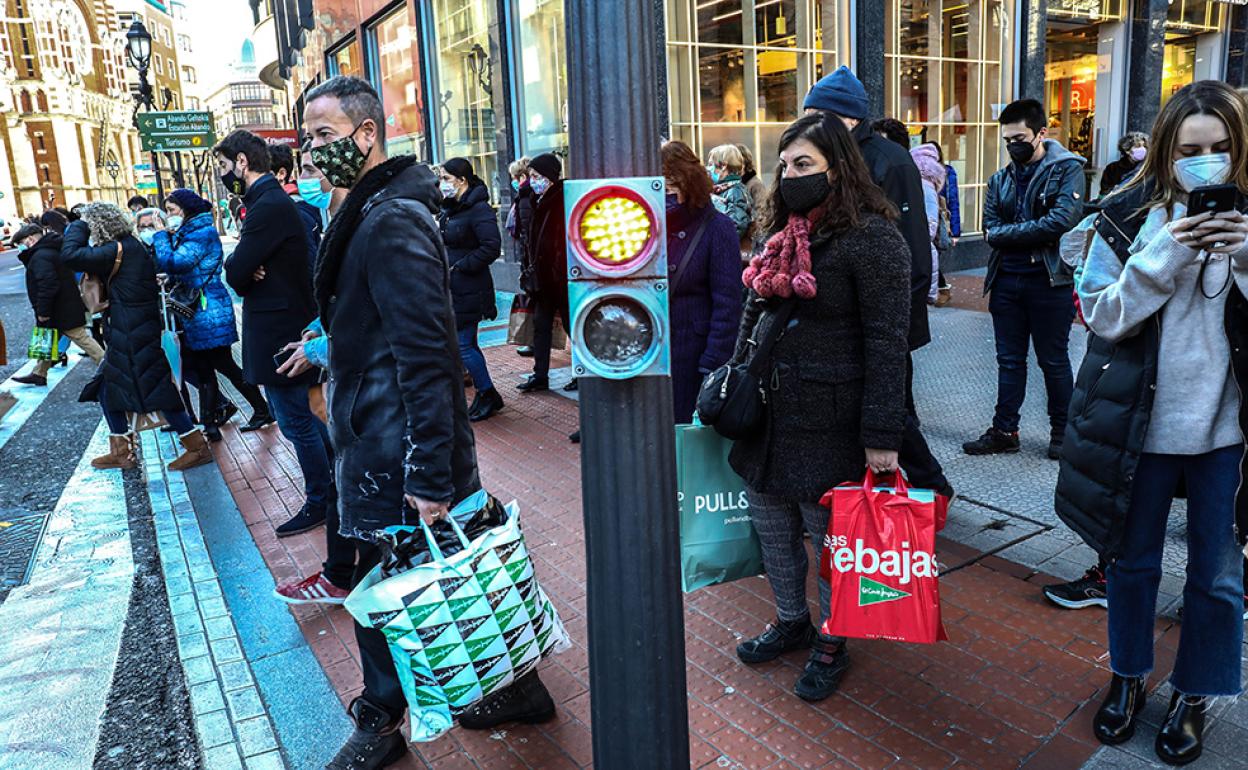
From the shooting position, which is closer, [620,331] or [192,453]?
[620,331]

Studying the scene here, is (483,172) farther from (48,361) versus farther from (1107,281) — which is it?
(1107,281)

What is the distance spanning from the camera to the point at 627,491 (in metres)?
1.95

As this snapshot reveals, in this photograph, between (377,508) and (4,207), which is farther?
(4,207)

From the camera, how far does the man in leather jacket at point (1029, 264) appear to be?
513cm

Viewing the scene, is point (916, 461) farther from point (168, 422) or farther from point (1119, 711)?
point (168, 422)

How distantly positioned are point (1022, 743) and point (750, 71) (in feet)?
34.8

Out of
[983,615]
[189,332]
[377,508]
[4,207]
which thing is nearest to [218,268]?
[189,332]

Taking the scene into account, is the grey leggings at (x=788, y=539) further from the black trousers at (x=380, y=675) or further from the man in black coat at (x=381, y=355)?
the black trousers at (x=380, y=675)

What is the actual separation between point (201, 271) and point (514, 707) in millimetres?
4869

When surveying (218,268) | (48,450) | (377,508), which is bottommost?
(48,450)

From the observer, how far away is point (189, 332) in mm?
6816

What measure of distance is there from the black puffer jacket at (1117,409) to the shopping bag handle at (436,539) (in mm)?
1895

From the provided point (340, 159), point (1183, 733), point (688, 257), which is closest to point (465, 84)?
point (688, 257)

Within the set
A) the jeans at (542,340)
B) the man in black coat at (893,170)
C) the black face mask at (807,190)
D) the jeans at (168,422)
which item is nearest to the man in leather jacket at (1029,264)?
the man in black coat at (893,170)
